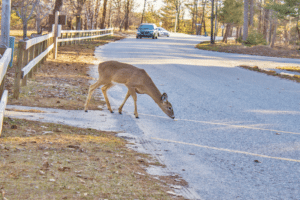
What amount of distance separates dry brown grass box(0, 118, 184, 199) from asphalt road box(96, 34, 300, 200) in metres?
0.63

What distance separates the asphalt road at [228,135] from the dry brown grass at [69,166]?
2.05 ft

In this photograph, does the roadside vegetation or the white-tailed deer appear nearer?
the roadside vegetation

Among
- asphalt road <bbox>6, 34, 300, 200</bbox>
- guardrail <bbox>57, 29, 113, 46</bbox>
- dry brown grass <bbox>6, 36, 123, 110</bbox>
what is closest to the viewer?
asphalt road <bbox>6, 34, 300, 200</bbox>

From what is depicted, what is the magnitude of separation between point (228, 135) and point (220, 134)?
15 cm

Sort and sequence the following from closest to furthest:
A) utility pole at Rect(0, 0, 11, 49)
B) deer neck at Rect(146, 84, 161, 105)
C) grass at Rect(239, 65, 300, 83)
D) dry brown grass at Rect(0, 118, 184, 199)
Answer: dry brown grass at Rect(0, 118, 184, 199) → deer neck at Rect(146, 84, 161, 105) → utility pole at Rect(0, 0, 11, 49) → grass at Rect(239, 65, 300, 83)

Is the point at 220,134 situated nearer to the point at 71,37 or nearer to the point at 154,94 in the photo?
the point at 154,94

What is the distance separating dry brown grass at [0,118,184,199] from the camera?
399 cm

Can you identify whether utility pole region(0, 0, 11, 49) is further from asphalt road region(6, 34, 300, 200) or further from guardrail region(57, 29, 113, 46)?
guardrail region(57, 29, 113, 46)

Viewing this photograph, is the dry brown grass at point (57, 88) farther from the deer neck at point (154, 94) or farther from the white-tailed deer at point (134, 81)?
the deer neck at point (154, 94)

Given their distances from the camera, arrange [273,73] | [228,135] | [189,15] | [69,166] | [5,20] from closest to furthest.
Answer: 1. [69,166]
2. [228,135]
3. [5,20]
4. [273,73]
5. [189,15]

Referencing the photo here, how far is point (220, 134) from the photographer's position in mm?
7285

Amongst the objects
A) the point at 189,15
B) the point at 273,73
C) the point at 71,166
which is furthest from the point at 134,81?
the point at 189,15

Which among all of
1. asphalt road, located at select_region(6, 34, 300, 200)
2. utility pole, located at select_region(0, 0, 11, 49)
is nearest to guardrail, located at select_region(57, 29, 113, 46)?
utility pole, located at select_region(0, 0, 11, 49)

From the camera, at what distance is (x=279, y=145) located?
6.67 m
